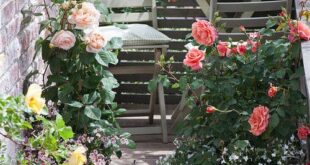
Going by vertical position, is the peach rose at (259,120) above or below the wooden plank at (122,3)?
below

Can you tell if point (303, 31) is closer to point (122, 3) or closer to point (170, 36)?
point (122, 3)

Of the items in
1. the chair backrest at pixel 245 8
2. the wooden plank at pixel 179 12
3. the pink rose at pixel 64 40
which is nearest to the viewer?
the pink rose at pixel 64 40

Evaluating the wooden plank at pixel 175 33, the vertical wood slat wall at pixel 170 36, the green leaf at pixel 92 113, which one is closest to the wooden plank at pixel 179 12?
the vertical wood slat wall at pixel 170 36

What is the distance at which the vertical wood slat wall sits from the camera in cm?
578

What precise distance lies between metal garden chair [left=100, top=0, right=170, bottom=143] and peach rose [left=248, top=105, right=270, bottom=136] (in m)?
1.31

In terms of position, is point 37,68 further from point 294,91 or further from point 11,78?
point 294,91

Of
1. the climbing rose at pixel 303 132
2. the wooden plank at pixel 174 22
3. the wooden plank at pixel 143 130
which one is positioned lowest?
the wooden plank at pixel 143 130

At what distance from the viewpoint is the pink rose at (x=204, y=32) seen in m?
3.69

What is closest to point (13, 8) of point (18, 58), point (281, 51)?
point (18, 58)

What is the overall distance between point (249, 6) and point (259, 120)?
4.88 feet

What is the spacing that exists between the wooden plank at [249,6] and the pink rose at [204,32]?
1180mm

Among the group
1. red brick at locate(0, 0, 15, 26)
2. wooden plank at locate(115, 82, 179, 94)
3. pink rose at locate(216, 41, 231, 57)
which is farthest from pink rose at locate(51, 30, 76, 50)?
wooden plank at locate(115, 82, 179, 94)

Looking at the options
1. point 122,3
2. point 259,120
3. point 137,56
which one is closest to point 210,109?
point 259,120

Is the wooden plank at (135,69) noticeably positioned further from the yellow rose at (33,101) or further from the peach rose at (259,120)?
the yellow rose at (33,101)
